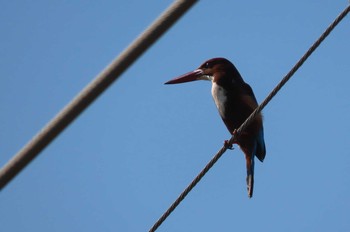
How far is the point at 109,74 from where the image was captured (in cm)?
142

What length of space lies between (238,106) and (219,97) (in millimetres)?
221

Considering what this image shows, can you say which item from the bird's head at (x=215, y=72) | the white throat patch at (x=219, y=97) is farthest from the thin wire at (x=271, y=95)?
the bird's head at (x=215, y=72)

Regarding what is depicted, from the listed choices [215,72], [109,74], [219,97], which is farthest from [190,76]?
[109,74]

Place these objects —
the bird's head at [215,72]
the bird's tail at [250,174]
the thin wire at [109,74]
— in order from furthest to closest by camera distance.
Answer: the bird's head at [215,72]
the bird's tail at [250,174]
the thin wire at [109,74]

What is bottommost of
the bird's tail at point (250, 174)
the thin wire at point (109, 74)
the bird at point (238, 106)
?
the bird's tail at point (250, 174)

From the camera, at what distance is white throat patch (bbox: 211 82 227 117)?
19.1 ft

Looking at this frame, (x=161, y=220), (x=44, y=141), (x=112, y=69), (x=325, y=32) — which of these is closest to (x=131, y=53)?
(x=112, y=69)

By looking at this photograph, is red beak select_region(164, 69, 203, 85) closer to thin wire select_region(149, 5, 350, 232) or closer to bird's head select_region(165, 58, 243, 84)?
bird's head select_region(165, 58, 243, 84)

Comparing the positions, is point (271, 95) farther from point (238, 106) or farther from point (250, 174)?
point (238, 106)

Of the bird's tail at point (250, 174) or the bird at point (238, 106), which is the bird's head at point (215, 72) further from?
the bird's tail at point (250, 174)

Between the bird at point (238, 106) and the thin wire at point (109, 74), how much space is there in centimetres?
403

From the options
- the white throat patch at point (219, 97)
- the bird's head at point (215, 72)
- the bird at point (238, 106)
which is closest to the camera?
the bird at point (238, 106)

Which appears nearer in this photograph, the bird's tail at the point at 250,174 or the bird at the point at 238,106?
the bird's tail at the point at 250,174

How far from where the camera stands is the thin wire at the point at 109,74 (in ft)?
4.60
